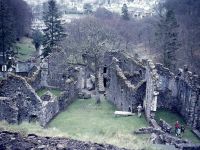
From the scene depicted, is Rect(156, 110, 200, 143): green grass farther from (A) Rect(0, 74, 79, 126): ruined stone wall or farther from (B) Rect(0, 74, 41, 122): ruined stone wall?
(B) Rect(0, 74, 41, 122): ruined stone wall

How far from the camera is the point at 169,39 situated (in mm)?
52344

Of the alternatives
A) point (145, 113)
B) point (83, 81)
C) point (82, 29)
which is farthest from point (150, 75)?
point (82, 29)

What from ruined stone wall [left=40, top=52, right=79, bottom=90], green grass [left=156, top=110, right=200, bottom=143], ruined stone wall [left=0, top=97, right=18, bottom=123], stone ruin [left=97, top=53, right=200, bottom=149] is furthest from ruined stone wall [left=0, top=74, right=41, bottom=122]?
ruined stone wall [left=40, top=52, right=79, bottom=90]

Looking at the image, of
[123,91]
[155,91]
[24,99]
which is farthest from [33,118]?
[155,91]

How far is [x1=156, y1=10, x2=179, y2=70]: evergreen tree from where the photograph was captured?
5129 cm

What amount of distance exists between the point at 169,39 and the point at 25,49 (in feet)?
106

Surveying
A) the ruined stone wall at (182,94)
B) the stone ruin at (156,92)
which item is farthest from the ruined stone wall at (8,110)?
the ruined stone wall at (182,94)

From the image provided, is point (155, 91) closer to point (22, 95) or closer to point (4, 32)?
point (22, 95)

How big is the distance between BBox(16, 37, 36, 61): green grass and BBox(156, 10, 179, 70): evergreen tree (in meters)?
22.8

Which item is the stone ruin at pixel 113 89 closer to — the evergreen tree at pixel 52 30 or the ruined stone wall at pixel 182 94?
the ruined stone wall at pixel 182 94

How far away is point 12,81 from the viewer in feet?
95.5

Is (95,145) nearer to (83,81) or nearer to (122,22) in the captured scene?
(83,81)

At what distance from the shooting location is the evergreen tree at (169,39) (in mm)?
51294

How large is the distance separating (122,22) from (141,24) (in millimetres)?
4095
